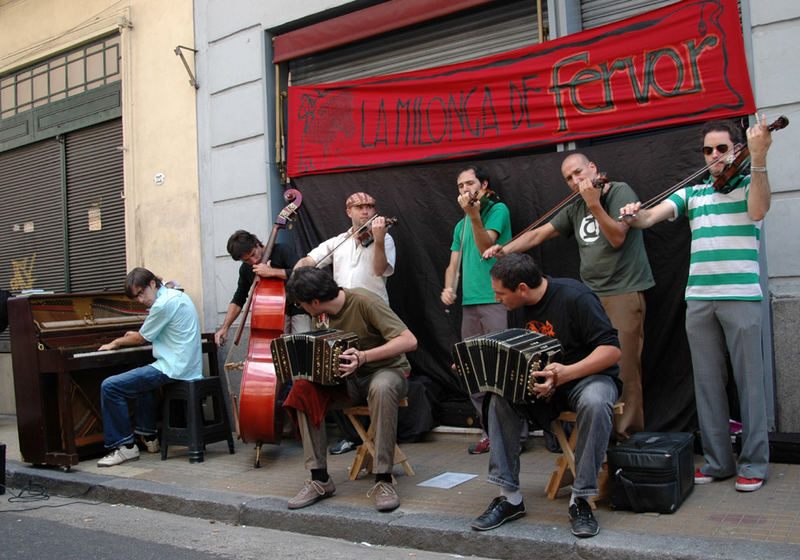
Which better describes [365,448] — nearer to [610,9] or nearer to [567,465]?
[567,465]

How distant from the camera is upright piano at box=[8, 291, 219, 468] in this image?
5652 mm

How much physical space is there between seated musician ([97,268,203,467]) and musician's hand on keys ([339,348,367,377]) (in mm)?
2182

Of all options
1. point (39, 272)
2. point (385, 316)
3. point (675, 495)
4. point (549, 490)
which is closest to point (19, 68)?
point (39, 272)

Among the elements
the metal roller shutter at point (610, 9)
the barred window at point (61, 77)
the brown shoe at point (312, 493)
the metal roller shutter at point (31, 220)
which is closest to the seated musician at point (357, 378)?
the brown shoe at point (312, 493)

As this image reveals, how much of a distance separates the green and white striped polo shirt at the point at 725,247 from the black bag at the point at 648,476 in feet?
3.02

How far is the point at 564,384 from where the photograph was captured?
12.3 feet

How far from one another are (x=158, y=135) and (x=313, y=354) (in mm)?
4734

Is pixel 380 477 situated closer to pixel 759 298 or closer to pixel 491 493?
pixel 491 493

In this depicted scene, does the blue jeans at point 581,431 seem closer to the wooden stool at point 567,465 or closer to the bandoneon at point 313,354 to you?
the wooden stool at point 567,465

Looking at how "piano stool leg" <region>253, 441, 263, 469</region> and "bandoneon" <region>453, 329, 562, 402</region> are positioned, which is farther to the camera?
"piano stool leg" <region>253, 441, 263, 469</region>

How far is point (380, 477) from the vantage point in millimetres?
4234

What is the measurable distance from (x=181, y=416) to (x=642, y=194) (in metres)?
4.29

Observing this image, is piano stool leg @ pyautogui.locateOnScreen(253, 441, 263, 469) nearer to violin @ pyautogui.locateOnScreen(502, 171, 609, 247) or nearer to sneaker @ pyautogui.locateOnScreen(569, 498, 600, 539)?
violin @ pyautogui.locateOnScreen(502, 171, 609, 247)

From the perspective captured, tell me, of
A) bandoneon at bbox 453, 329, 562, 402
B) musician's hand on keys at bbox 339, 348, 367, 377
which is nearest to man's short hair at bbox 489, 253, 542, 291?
bandoneon at bbox 453, 329, 562, 402
